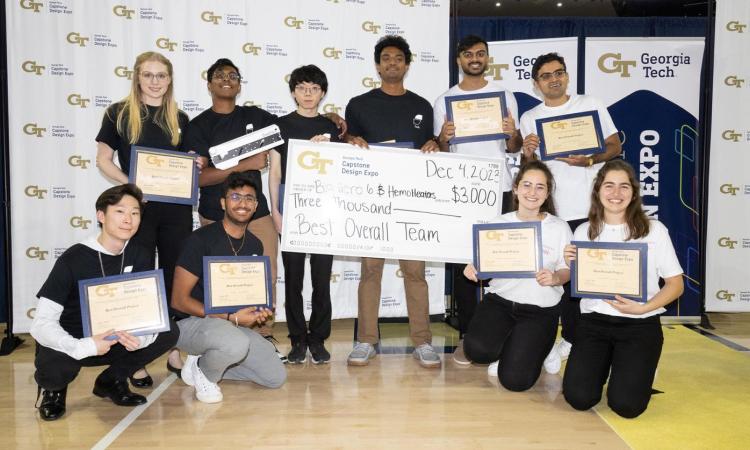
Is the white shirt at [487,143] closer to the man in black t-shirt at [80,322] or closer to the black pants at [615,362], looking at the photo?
the black pants at [615,362]

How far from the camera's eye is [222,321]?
3320mm

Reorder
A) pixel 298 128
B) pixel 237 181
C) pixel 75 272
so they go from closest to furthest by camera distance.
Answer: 1. pixel 75 272
2. pixel 237 181
3. pixel 298 128

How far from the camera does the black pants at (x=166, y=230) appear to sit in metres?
3.61

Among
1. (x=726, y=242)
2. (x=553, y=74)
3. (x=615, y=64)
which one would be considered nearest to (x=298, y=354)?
(x=553, y=74)

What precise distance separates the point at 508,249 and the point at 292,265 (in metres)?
1.36

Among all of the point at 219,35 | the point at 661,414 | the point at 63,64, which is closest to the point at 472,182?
the point at 661,414

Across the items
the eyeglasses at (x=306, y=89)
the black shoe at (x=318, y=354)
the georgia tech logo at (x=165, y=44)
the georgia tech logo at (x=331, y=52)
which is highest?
the georgia tech logo at (x=165, y=44)

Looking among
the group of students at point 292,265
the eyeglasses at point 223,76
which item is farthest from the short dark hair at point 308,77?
the eyeglasses at point 223,76

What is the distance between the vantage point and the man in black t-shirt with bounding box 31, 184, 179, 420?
2.84m

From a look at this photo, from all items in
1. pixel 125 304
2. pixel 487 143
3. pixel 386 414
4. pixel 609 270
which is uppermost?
pixel 487 143

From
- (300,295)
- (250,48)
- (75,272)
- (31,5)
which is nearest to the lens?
(75,272)

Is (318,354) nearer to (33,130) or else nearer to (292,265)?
(292,265)

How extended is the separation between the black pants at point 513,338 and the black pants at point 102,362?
1.70 metres

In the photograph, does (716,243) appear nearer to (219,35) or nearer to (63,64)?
(219,35)
